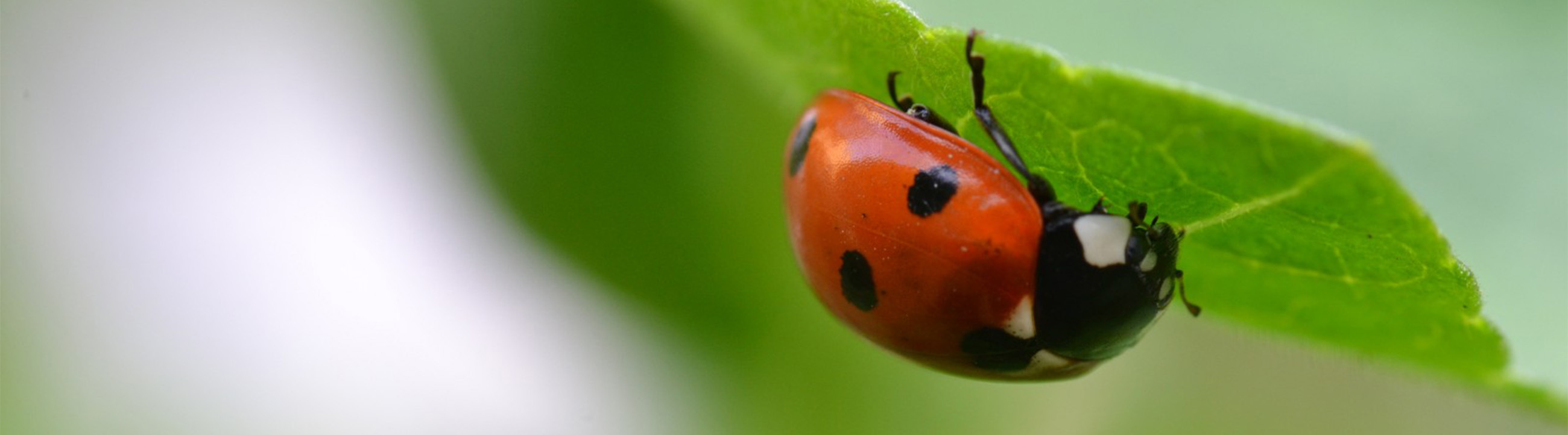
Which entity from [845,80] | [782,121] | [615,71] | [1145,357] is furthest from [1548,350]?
[615,71]

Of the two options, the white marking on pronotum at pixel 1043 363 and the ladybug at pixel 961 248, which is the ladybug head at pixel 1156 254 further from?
the white marking on pronotum at pixel 1043 363

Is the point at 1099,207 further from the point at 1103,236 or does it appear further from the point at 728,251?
the point at 728,251

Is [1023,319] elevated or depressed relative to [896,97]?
depressed

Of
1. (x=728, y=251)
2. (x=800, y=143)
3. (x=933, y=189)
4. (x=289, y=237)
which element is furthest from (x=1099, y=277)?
(x=289, y=237)

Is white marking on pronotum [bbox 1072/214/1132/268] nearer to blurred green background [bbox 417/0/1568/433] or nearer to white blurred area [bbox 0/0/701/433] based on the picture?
blurred green background [bbox 417/0/1568/433]

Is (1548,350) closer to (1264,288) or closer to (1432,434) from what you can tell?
(1264,288)

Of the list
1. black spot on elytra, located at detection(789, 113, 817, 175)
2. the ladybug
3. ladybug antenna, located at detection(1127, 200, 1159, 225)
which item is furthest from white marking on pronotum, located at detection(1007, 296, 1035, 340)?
black spot on elytra, located at detection(789, 113, 817, 175)

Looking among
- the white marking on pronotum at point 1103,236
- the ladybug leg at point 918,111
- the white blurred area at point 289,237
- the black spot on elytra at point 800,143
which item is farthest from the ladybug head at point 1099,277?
the white blurred area at point 289,237
